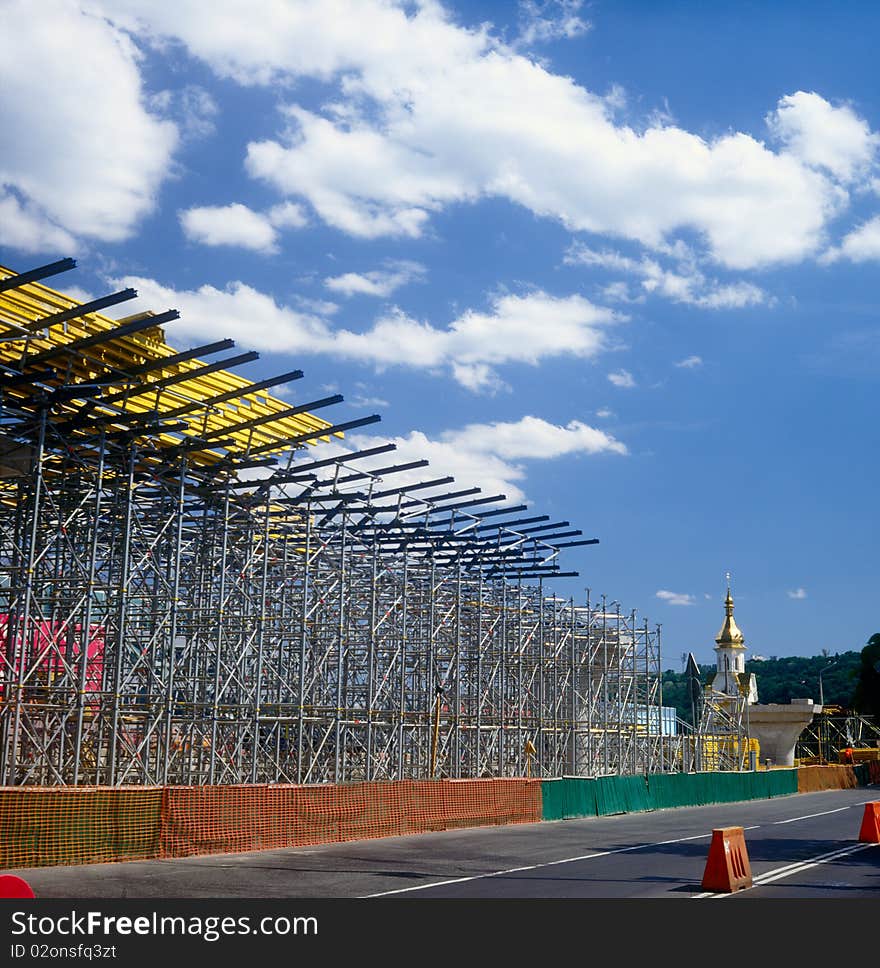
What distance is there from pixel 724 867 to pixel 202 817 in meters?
8.87

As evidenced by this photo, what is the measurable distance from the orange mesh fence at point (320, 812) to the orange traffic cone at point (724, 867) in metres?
8.56

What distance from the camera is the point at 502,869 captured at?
17828 millimetres

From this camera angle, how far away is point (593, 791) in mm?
32438

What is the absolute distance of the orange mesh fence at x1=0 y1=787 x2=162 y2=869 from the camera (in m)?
15.9

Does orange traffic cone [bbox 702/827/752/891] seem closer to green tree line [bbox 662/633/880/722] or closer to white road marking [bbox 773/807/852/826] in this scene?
white road marking [bbox 773/807/852/826]

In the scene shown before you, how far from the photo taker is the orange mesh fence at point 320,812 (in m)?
18.6

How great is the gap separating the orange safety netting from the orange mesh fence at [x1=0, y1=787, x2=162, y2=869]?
1cm

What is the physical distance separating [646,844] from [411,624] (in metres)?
16.5

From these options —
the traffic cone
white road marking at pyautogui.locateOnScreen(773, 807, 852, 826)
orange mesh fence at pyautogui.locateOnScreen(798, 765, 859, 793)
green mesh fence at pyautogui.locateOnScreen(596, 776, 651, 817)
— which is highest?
the traffic cone

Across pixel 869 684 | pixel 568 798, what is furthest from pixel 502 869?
pixel 869 684

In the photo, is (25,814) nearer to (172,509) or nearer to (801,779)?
(172,509)

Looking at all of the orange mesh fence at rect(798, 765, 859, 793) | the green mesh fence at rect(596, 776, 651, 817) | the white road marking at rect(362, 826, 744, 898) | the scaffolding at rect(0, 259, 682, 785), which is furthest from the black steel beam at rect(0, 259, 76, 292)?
the orange mesh fence at rect(798, 765, 859, 793)

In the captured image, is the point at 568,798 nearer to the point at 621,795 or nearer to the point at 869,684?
the point at 621,795
